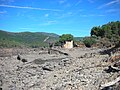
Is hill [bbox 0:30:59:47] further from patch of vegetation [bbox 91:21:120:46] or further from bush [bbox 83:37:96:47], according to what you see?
patch of vegetation [bbox 91:21:120:46]

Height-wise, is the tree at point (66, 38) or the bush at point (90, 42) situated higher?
the tree at point (66, 38)

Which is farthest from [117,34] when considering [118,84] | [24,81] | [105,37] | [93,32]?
[118,84]

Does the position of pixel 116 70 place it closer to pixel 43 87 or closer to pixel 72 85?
pixel 72 85

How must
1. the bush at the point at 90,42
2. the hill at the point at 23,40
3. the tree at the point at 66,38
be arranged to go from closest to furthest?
the bush at the point at 90,42 < the tree at the point at 66,38 < the hill at the point at 23,40

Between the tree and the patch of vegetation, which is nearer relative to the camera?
the patch of vegetation

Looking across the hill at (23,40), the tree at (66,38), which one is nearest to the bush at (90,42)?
the tree at (66,38)

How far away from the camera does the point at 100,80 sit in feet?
47.0

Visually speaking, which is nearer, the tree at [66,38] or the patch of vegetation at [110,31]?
the patch of vegetation at [110,31]

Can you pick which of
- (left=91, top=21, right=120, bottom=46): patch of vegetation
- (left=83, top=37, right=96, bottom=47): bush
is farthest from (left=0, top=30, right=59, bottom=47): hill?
(left=91, top=21, right=120, bottom=46): patch of vegetation

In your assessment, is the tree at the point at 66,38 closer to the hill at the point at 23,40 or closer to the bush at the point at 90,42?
the bush at the point at 90,42

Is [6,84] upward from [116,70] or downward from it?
downward

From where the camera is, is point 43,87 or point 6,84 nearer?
point 43,87

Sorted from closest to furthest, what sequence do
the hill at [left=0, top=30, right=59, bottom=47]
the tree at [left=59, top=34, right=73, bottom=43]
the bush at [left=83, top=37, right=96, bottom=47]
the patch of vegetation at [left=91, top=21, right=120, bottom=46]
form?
the bush at [left=83, top=37, right=96, bottom=47]
the patch of vegetation at [left=91, top=21, right=120, bottom=46]
the tree at [left=59, top=34, right=73, bottom=43]
the hill at [left=0, top=30, right=59, bottom=47]

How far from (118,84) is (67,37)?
65.5 meters
